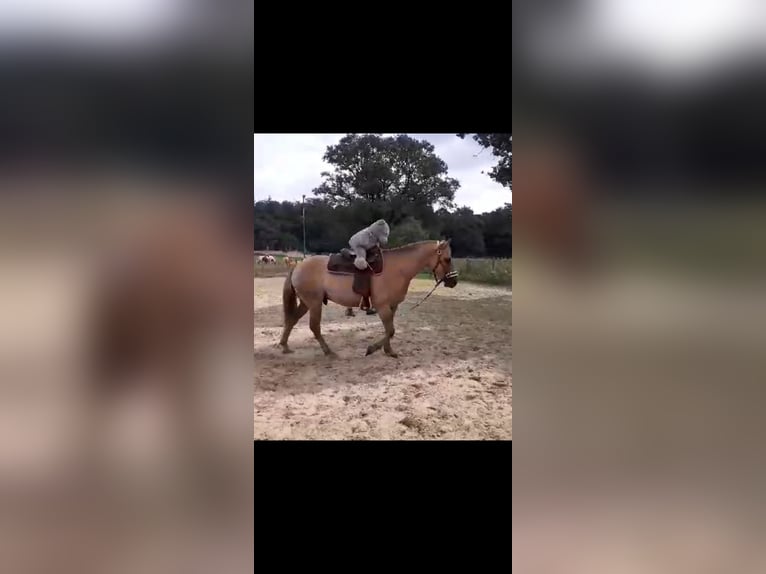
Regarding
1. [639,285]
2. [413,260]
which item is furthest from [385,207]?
[639,285]

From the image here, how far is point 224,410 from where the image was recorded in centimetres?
77

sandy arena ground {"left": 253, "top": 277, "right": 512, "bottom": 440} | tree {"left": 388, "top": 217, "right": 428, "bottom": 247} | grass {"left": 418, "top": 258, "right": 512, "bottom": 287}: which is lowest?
sandy arena ground {"left": 253, "top": 277, "right": 512, "bottom": 440}

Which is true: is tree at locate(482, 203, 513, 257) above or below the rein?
above

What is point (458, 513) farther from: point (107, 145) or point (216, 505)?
point (107, 145)

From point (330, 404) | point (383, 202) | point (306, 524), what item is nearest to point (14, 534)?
point (306, 524)

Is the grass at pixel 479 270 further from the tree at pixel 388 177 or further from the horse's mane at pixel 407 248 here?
the tree at pixel 388 177

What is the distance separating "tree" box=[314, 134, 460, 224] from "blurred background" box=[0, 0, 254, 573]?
2460 millimetres

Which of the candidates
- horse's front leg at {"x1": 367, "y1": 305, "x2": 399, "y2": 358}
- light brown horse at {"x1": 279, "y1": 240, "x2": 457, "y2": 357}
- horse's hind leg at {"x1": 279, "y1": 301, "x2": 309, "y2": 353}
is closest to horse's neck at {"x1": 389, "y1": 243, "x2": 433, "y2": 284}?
light brown horse at {"x1": 279, "y1": 240, "x2": 457, "y2": 357}

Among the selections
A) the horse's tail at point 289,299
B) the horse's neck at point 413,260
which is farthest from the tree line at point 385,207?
the horse's tail at point 289,299

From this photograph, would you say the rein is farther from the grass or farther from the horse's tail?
the horse's tail

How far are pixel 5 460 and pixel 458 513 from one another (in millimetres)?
1996

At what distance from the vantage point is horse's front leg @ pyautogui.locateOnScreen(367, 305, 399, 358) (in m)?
3.65

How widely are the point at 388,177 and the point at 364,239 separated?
0.55m

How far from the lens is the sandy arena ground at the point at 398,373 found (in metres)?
3.26
